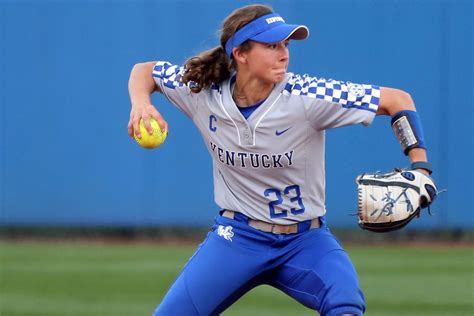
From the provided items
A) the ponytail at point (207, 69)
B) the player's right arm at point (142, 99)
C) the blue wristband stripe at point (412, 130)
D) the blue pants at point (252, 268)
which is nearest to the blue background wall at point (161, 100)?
the player's right arm at point (142, 99)

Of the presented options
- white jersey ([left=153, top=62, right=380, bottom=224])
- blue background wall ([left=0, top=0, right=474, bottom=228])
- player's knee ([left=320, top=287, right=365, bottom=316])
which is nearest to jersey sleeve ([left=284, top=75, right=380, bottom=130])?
white jersey ([left=153, top=62, right=380, bottom=224])

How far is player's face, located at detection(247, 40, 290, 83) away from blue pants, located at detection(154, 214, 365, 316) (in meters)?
0.67

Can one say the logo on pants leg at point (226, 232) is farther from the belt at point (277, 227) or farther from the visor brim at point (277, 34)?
the visor brim at point (277, 34)

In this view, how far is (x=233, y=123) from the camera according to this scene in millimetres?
5012

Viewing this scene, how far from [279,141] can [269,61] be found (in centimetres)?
38

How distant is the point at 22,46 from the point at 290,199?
805 cm

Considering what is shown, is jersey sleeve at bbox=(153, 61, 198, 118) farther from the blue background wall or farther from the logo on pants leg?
the blue background wall

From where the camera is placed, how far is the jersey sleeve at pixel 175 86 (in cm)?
517

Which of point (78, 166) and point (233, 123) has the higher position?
point (233, 123)

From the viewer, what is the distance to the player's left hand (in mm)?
4473

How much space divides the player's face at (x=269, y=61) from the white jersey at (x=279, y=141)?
0.29 ft

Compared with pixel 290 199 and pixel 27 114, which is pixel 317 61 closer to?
pixel 27 114

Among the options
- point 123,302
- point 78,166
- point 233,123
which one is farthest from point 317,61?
point 233,123

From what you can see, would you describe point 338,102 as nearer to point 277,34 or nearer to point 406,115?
point 406,115
